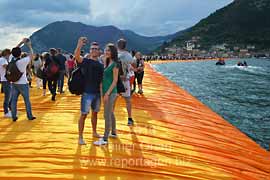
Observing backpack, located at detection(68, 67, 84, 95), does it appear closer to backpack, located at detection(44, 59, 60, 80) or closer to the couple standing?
the couple standing

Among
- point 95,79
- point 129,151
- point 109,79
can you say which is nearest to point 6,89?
point 95,79

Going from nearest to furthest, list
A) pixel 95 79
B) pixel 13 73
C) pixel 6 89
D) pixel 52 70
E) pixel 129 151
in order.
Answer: pixel 95 79 → pixel 129 151 → pixel 13 73 → pixel 6 89 → pixel 52 70

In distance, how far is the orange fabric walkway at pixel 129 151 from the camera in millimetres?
5258

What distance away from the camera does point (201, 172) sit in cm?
563

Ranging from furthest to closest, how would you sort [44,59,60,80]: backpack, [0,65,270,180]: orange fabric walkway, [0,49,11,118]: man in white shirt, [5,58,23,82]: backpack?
[44,59,60,80]: backpack < [0,49,11,118]: man in white shirt < [5,58,23,82]: backpack < [0,65,270,180]: orange fabric walkway

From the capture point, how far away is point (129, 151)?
613 centimetres

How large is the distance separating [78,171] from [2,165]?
121 centimetres

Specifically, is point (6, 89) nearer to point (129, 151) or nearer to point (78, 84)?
point (78, 84)

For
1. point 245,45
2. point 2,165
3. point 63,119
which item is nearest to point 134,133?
point 63,119

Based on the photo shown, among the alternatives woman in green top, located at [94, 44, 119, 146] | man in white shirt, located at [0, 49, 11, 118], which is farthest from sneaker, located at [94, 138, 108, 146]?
man in white shirt, located at [0, 49, 11, 118]

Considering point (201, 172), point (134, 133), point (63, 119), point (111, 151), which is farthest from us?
point (63, 119)

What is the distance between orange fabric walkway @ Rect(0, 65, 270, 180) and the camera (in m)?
5.26

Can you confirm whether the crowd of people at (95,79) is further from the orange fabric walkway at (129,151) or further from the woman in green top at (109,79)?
the orange fabric walkway at (129,151)

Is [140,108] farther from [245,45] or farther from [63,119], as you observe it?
[245,45]
